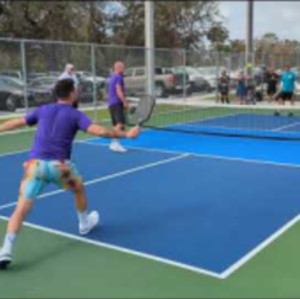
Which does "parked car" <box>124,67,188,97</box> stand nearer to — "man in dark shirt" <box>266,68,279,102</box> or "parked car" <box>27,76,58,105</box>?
"man in dark shirt" <box>266,68,279,102</box>

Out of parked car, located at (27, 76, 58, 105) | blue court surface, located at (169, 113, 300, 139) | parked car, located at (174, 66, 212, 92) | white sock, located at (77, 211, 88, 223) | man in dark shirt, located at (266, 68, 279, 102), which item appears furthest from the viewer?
parked car, located at (174, 66, 212, 92)

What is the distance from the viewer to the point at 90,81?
18.7 metres

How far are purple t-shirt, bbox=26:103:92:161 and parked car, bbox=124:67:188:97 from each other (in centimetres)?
1646

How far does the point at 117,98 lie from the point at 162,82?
1245 centimetres

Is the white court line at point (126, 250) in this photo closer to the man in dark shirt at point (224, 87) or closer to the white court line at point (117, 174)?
the white court line at point (117, 174)

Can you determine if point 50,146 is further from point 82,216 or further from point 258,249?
point 258,249

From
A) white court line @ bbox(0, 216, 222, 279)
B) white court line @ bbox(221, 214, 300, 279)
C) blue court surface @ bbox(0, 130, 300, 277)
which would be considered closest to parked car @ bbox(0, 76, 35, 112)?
blue court surface @ bbox(0, 130, 300, 277)

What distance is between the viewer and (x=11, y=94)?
15.8 meters

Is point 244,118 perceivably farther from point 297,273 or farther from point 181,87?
point 297,273

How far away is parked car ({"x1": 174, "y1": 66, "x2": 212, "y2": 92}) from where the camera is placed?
23375 millimetres

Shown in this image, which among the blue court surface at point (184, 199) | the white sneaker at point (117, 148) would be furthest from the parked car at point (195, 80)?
the white sneaker at point (117, 148)

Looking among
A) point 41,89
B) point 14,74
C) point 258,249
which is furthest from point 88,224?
point 41,89

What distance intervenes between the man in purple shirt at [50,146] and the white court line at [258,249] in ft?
4.46

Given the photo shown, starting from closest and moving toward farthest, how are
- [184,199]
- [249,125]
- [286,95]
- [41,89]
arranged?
1. [184,199]
2. [249,125]
3. [41,89]
4. [286,95]
